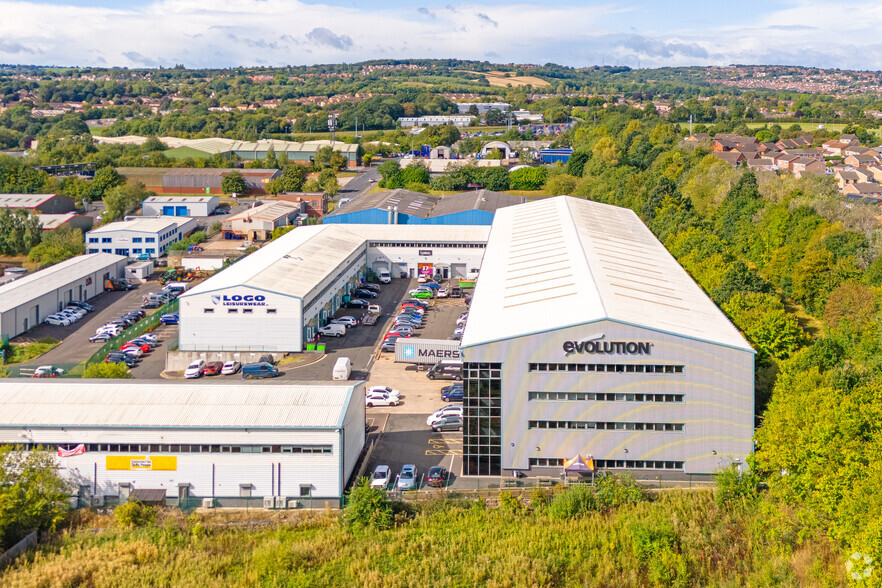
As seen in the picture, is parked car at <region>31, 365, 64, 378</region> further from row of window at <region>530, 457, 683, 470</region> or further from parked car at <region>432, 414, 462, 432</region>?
row of window at <region>530, 457, 683, 470</region>

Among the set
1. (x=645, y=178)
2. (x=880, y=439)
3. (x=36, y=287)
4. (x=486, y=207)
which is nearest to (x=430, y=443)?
(x=880, y=439)

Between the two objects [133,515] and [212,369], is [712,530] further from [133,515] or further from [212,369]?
[212,369]

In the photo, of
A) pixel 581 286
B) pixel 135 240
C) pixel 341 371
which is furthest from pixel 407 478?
pixel 135 240

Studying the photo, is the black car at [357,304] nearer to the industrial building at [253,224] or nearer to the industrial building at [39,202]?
the industrial building at [253,224]

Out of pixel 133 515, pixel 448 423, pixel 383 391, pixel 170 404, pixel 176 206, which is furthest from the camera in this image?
pixel 176 206

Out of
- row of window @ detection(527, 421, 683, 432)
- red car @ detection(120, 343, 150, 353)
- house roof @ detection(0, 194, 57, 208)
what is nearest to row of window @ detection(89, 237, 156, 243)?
house roof @ detection(0, 194, 57, 208)

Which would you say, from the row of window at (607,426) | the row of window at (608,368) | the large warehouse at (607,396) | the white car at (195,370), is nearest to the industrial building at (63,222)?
the white car at (195,370)

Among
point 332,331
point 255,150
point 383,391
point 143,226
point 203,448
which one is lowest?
point 383,391
